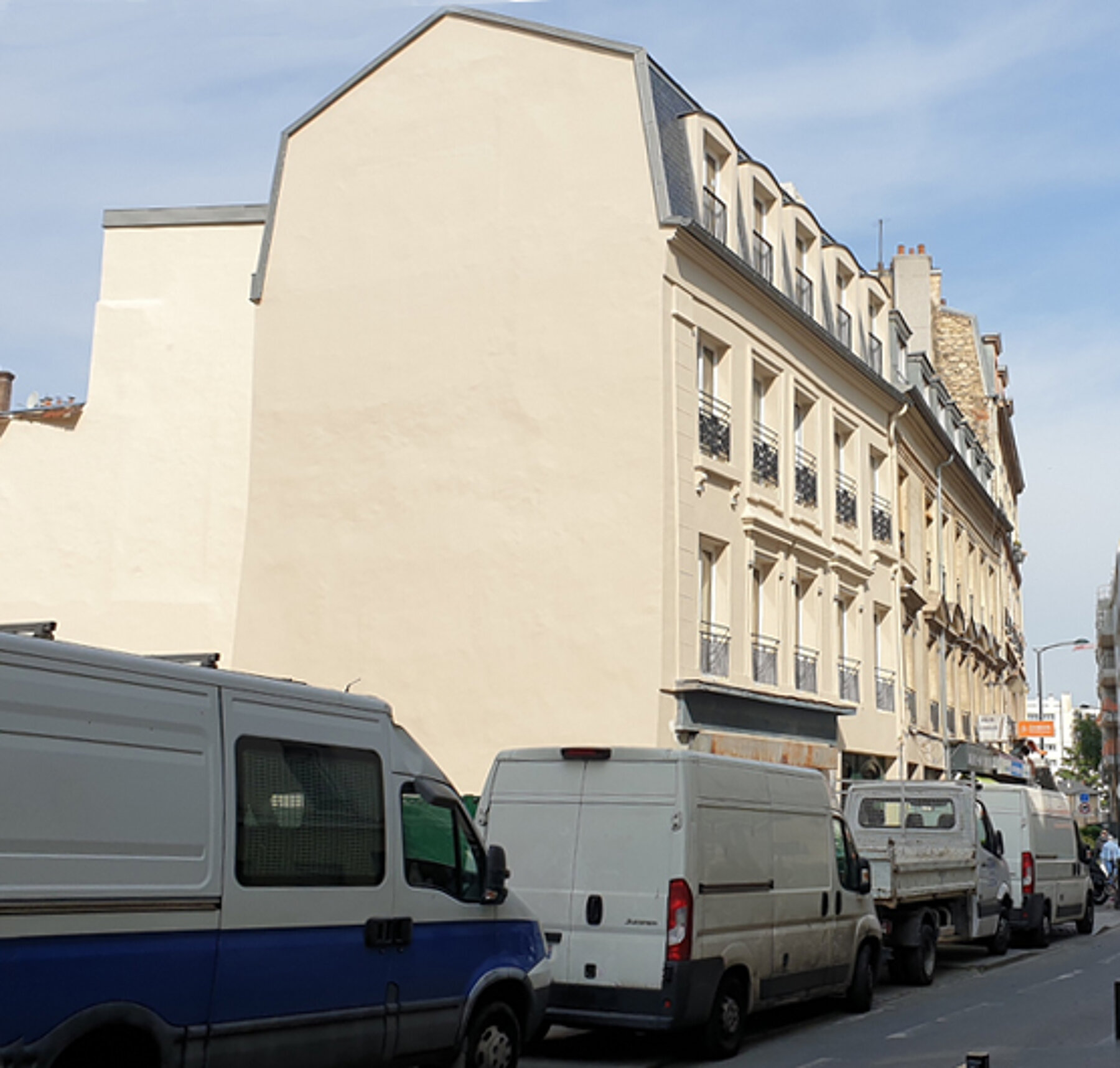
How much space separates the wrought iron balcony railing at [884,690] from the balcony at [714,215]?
9.70 m

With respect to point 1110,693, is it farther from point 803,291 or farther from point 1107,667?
point 803,291

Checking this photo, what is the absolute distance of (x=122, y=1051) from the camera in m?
6.51

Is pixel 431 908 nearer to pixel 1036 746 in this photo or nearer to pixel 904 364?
pixel 904 364

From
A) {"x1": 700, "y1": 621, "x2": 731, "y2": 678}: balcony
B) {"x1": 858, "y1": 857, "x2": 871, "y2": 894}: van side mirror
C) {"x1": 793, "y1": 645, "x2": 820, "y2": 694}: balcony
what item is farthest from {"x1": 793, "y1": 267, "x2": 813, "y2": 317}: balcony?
{"x1": 858, "y1": 857, "x2": 871, "y2": 894}: van side mirror

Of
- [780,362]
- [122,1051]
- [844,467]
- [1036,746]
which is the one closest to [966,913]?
[780,362]

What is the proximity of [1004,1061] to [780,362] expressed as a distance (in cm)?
1482

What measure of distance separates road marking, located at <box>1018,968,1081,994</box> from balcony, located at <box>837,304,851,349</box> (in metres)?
12.6

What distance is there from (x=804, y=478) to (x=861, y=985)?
1242 centimetres

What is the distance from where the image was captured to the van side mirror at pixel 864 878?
13.6 meters

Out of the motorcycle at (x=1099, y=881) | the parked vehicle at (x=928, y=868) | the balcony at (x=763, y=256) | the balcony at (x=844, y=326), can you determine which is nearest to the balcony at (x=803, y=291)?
the balcony at (x=763, y=256)

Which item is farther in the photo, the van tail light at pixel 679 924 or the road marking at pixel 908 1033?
the road marking at pixel 908 1033

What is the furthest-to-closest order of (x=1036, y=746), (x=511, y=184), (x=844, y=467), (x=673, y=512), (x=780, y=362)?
(x=1036, y=746), (x=844, y=467), (x=780, y=362), (x=511, y=184), (x=673, y=512)

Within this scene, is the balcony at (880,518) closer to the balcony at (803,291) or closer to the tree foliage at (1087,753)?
the balcony at (803,291)

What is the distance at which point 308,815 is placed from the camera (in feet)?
25.2
